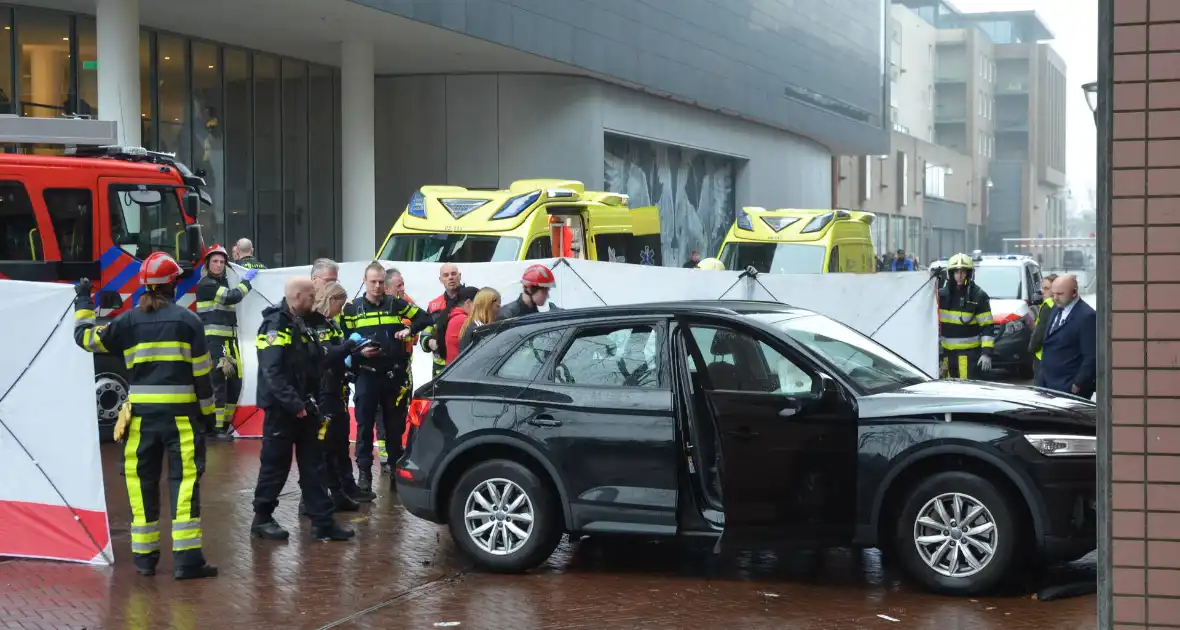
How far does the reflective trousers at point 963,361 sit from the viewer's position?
1370cm

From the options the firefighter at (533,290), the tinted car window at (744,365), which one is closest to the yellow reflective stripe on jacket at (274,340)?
the firefighter at (533,290)

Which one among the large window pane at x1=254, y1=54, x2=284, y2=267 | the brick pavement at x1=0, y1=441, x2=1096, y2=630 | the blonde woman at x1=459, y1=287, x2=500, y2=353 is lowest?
the brick pavement at x1=0, y1=441, x2=1096, y2=630

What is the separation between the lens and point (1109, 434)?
4.36 m

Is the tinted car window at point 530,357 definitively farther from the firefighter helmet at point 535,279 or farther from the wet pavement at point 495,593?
the firefighter helmet at point 535,279

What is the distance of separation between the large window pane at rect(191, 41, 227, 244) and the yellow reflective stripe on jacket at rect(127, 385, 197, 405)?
65.5ft

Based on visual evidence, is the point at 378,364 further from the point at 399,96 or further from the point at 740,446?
the point at 399,96

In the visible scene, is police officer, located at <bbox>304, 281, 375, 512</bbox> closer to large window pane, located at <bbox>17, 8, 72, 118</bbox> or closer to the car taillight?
the car taillight

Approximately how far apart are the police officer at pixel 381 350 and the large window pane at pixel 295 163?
20571 millimetres

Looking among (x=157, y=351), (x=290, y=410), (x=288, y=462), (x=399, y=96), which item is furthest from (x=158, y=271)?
(x=399, y=96)

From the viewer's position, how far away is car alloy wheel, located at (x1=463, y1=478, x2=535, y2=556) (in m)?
7.93

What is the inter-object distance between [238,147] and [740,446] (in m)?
23.5

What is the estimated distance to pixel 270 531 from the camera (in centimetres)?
905

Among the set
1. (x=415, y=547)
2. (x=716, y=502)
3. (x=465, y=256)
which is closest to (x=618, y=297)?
(x=465, y=256)

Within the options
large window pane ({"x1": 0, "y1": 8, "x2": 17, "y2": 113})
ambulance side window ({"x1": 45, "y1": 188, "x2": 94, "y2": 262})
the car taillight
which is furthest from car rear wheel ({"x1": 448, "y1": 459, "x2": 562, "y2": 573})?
large window pane ({"x1": 0, "y1": 8, "x2": 17, "y2": 113})
